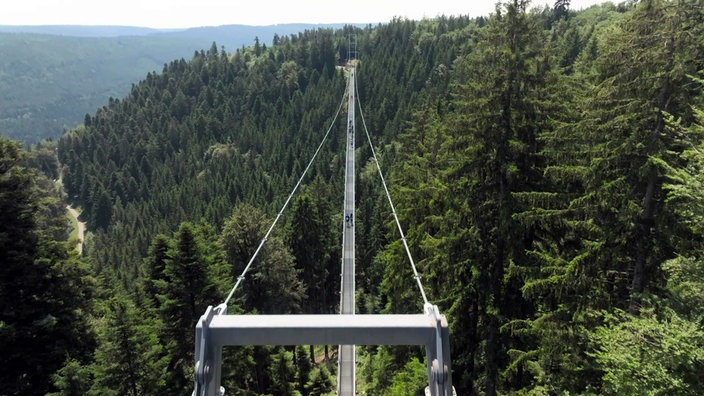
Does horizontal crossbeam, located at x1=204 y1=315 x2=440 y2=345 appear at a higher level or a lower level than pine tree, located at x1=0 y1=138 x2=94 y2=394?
higher

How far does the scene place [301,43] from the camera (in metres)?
163

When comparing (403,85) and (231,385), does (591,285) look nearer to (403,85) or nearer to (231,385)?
(231,385)

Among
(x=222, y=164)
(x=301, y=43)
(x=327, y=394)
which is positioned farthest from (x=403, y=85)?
(x=327, y=394)

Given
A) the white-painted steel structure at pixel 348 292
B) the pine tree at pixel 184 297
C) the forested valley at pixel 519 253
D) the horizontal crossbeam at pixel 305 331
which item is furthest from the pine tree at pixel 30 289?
the horizontal crossbeam at pixel 305 331

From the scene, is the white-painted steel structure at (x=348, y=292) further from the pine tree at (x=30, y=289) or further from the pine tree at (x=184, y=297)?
the pine tree at (x=30, y=289)

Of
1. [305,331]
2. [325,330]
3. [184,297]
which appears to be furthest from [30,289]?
[325,330]

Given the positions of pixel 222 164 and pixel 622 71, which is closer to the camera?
pixel 622 71

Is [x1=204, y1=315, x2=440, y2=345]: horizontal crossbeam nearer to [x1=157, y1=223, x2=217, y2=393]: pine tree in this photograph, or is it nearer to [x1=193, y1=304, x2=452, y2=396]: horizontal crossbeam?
[x1=193, y1=304, x2=452, y2=396]: horizontal crossbeam

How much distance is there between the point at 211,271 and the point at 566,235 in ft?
44.4

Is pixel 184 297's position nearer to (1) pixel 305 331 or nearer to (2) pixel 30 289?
(2) pixel 30 289

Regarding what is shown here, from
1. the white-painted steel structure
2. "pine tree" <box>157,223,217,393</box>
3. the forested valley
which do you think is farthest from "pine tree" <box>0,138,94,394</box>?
the white-painted steel structure

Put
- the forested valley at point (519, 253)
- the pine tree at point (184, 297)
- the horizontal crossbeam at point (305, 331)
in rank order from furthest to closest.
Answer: the pine tree at point (184, 297) → the forested valley at point (519, 253) → the horizontal crossbeam at point (305, 331)

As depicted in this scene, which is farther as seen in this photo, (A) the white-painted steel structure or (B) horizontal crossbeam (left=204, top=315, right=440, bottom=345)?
(A) the white-painted steel structure

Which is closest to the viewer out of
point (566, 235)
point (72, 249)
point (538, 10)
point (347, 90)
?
point (538, 10)
